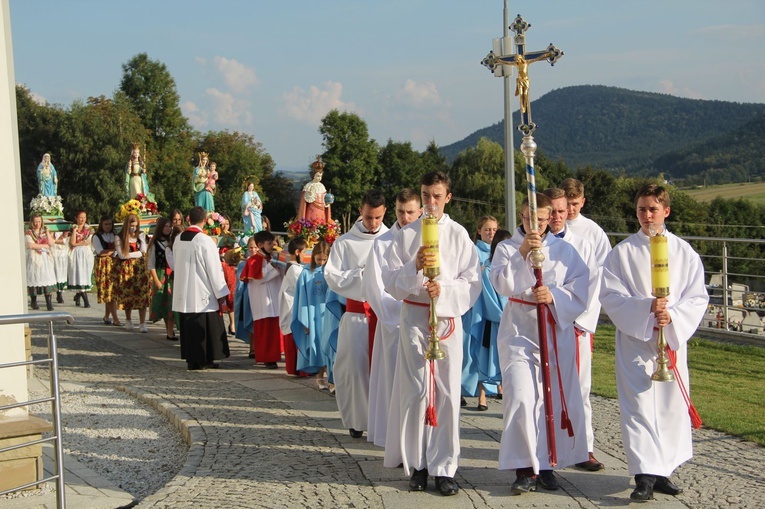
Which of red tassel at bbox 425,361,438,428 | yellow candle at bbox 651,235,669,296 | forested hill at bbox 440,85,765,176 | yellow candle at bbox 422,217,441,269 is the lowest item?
red tassel at bbox 425,361,438,428

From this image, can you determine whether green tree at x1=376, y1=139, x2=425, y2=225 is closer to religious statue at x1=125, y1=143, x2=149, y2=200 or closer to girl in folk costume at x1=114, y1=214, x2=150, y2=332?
religious statue at x1=125, y1=143, x2=149, y2=200

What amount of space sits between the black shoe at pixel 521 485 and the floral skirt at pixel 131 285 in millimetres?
9889

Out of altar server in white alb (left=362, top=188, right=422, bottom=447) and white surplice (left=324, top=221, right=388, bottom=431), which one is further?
white surplice (left=324, top=221, right=388, bottom=431)

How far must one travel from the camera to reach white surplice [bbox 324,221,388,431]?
753 centimetres

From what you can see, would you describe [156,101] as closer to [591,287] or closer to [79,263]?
[79,263]

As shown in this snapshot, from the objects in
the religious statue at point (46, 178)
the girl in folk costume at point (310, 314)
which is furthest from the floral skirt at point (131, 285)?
the religious statue at point (46, 178)

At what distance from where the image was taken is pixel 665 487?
5770 millimetres

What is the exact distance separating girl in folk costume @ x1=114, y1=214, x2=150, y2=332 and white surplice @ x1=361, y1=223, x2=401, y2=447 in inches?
324

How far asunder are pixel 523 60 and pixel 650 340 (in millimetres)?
2091

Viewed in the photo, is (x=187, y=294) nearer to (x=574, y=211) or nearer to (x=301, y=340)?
(x=301, y=340)

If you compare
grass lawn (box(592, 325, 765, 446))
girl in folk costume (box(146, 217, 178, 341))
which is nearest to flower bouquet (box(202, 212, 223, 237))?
girl in folk costume (box(146, 217, 178, 341))

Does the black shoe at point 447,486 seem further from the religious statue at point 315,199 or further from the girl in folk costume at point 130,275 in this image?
the girl in folk costume at point 130,275

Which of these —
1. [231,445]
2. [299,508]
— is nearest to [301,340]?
[231,445]

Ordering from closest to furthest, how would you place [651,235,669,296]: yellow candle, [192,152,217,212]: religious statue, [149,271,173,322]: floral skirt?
[651,235,669,296]: yellow candle → [149,271,173,322]: floral skirt → [192,152,217,212]: religious statue
